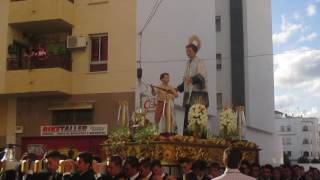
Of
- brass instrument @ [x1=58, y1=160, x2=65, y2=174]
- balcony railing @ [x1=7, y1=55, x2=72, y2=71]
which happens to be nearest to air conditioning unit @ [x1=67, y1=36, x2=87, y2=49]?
balcony railing @ [x1=7, y1=55, x2=72, y2=71]

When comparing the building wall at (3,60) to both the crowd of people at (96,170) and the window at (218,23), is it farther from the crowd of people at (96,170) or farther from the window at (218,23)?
the window at (218,23)

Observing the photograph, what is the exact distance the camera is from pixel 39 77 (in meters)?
21.1

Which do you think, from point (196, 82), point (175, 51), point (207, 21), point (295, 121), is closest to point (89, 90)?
point (175, 51)

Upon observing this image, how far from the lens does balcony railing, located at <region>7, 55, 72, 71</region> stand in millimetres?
21875

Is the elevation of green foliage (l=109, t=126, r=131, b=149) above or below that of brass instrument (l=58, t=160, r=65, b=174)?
above

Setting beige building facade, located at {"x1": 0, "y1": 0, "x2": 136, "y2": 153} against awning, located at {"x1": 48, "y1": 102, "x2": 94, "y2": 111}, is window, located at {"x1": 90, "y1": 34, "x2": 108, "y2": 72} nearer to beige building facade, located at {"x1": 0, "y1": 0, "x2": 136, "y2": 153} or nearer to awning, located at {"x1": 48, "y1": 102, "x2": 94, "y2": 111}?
beige building facade, located at {"x1": 0, "y1": 0, "x2": 136, "y2": 153}

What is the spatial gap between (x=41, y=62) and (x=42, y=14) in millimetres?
1921

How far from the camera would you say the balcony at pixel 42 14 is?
70.6ft

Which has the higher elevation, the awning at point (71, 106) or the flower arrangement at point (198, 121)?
the awning at point (71, 106)

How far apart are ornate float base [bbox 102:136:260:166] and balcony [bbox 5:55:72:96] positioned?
7.35 metres

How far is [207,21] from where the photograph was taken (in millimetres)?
26406

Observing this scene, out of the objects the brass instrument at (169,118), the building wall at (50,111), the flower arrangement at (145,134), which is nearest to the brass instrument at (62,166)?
the flower arrangement at (145,134)

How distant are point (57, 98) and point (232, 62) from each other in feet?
38.0

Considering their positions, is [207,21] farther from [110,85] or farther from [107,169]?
[107,169]
